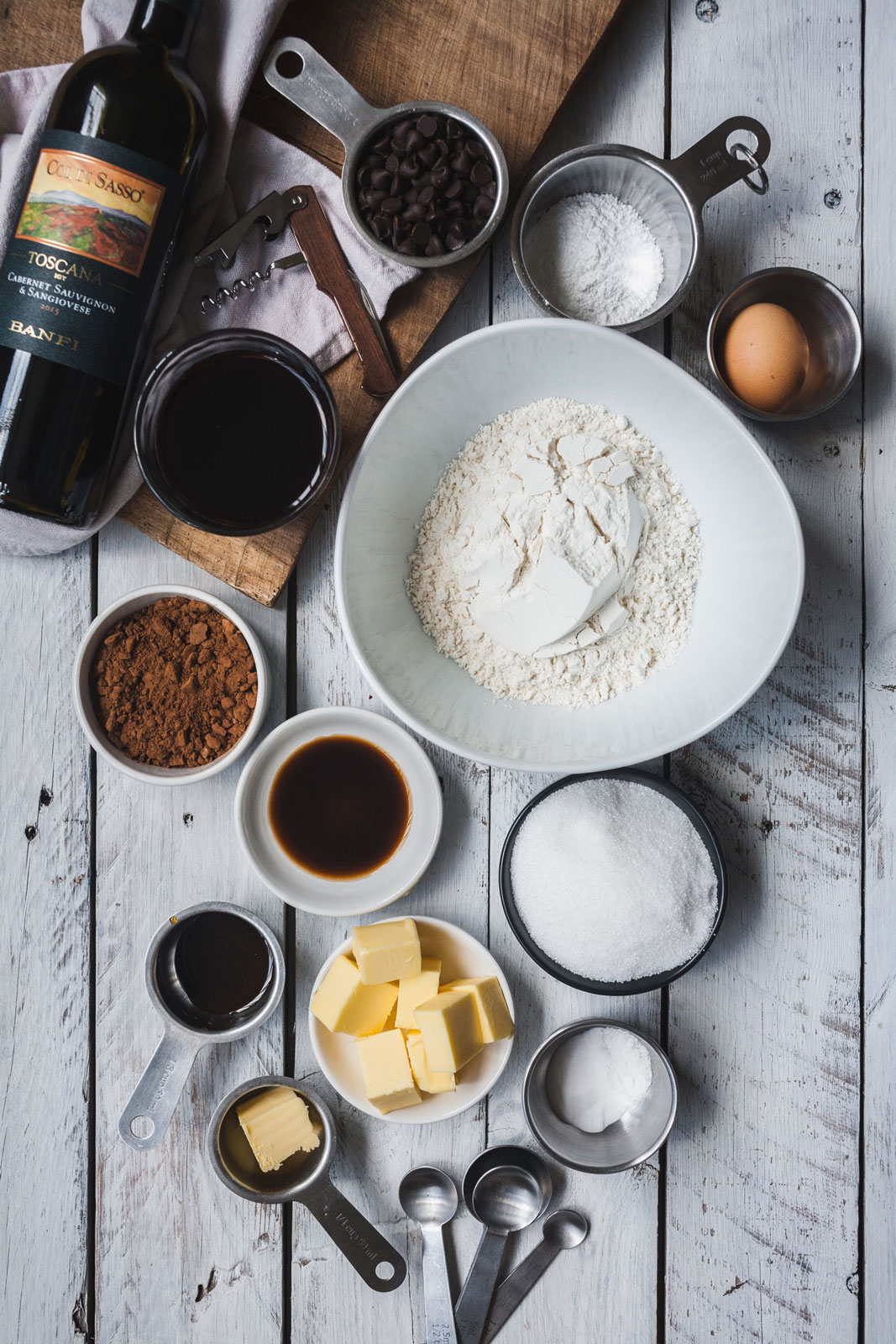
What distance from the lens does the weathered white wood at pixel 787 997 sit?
1.09 m

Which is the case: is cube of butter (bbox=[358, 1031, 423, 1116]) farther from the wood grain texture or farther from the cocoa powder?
the wood grain texture

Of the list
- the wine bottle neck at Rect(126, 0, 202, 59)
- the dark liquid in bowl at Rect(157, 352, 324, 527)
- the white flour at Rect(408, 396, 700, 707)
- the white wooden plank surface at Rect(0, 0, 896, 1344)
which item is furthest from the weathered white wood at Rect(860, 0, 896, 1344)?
the wine bottle neck at Rect(126, 0, 202, 59)

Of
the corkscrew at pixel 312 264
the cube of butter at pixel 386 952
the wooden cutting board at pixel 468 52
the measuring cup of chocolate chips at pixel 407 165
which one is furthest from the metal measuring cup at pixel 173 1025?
the wooden cutting board at pixel 468 52

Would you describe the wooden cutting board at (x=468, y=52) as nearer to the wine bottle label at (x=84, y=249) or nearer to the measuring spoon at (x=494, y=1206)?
the wine bottle label at (x=84, y=249)

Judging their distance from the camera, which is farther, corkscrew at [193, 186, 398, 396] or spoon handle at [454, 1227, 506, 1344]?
spoon handle at [454, 1227, 506, 1344]

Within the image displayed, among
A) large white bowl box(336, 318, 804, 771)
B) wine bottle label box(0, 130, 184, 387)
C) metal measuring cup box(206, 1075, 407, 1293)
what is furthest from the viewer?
metal measuring cup box(206, 1075, 407, 1293)

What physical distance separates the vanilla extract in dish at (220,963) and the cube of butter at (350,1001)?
0.28 ft

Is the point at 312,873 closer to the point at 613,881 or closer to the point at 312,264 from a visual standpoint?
the point at 613,881

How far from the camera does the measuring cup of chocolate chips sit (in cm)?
92

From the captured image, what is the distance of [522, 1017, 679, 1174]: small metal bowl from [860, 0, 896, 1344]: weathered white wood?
29cm

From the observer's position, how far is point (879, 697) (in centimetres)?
109

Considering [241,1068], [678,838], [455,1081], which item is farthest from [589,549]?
[241,1068]

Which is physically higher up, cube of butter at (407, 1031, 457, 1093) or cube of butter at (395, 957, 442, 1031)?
cube of butter at (395, 957, 442, 1031)

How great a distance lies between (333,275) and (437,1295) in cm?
126
